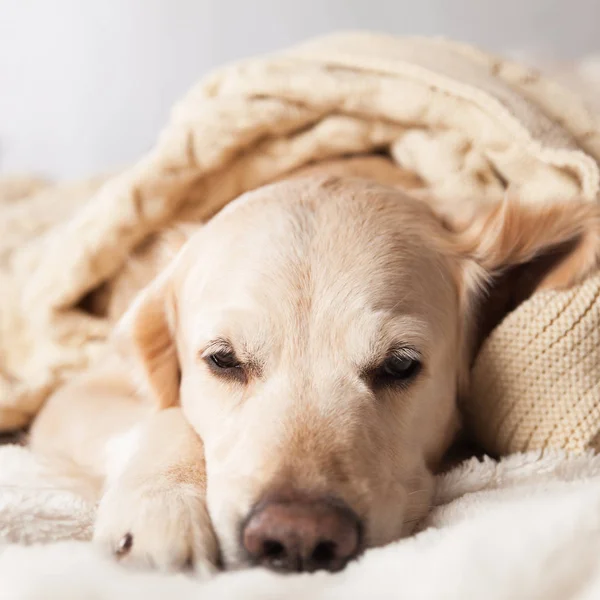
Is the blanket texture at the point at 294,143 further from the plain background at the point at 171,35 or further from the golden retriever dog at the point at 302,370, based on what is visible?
the plain background at the point at 171,35

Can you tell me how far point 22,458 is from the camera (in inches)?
51.9

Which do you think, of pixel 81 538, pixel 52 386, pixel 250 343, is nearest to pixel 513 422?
pixel 250 343

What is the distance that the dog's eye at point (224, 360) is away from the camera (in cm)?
123

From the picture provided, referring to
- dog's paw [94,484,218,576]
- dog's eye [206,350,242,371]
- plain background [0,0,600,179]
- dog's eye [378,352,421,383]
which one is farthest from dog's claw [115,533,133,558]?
plain background [0,0,600,179]

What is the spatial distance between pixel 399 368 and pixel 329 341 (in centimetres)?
14

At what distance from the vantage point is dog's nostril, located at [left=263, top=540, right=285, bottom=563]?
0.89m

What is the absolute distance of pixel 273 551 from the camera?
2.96 feet

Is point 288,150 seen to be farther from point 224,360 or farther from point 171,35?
point 171,35

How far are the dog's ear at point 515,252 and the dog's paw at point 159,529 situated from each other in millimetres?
671

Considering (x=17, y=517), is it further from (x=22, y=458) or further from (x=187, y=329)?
(x=187, y=329)

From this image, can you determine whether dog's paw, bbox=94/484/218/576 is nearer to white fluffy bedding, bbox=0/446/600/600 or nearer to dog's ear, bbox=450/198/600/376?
white fluffy bedding, bbox=0/446/600/600

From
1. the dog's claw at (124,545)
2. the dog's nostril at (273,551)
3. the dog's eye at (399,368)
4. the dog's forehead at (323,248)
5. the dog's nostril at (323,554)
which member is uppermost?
the dog's forehead at (323,248)

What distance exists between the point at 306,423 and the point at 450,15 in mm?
2951

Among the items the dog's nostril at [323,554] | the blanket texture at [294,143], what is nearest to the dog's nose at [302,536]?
the dog's nostril at [323,554]
